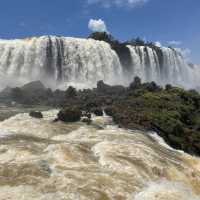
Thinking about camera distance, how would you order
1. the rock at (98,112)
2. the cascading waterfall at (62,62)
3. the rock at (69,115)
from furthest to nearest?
1. the cascading waterfall at (62,62)
2. the rock at (98,112)
3. the rock at (69,115)

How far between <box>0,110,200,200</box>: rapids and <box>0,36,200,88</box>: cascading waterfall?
63000 mm

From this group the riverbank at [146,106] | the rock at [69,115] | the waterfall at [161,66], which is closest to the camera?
the rock at [69,115]

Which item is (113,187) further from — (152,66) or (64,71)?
(152,66)

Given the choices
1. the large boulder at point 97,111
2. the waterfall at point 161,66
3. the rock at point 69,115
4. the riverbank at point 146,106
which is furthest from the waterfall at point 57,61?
the rock at point 69,115

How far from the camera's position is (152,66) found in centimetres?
12431

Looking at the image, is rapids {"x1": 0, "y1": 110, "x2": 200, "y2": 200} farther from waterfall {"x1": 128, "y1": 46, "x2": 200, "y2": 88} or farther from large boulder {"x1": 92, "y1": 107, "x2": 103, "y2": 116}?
waterfall {"x1": 128, "y1": 46, "x2": 200, "y2": 88}

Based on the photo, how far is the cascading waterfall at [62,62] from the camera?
337 ft

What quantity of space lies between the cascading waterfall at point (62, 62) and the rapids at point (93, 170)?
63.0m

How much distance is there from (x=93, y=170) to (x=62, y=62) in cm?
7827

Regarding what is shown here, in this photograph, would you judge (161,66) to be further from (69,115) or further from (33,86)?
(69,115)

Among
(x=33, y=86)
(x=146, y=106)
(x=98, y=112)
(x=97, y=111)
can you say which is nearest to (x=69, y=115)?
(x=98, y=112)

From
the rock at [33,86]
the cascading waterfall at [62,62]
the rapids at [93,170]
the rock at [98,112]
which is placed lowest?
the rapids at [93,170]

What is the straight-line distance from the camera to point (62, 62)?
350ft

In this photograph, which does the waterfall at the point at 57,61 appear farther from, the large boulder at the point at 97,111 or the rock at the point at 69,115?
the rock at the point at 69,115
